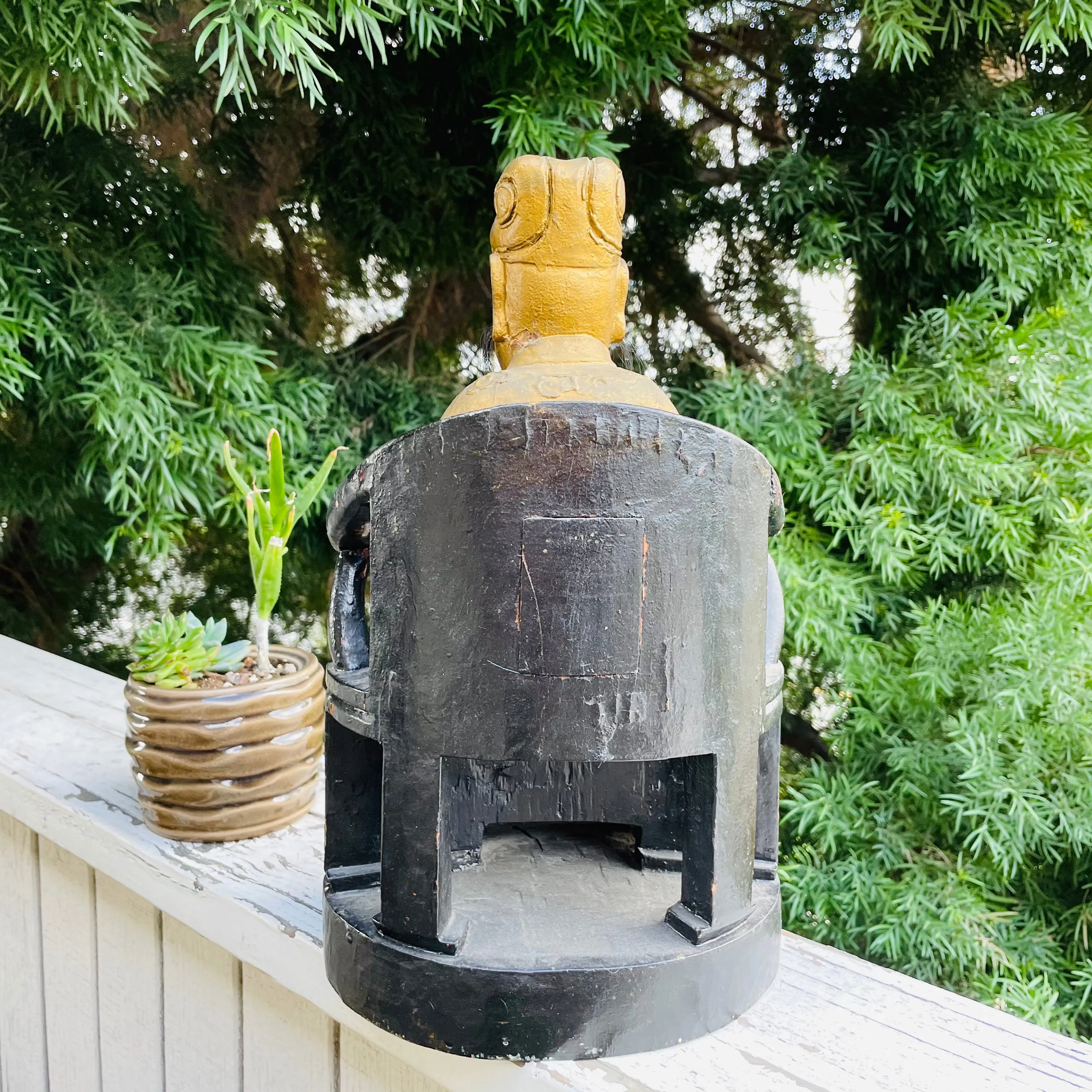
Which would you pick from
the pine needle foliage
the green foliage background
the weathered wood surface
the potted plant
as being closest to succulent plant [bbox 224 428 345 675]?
the potted plant

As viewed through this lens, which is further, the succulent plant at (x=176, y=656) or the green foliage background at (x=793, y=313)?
the green foliage background at (x=793, y=313)

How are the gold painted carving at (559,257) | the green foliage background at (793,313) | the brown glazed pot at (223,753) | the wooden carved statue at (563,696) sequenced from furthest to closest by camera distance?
the green foliage background at (793,313), the brown glazed pot at (223,753), the gold painted carving at (559,257), the wooden carved statue at (563,696)

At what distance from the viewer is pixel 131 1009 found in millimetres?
972

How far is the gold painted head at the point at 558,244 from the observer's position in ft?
2.40

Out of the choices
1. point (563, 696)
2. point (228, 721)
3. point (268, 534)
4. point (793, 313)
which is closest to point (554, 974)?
point (563, 696)

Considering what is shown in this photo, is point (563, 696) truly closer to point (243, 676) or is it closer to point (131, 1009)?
Answer: point (243, 676)

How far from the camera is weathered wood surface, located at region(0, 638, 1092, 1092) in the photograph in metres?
0.61

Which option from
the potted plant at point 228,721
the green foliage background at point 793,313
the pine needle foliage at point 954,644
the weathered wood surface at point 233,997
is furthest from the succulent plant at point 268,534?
the pine needle foliage at point 954,644

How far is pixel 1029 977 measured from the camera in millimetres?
1552

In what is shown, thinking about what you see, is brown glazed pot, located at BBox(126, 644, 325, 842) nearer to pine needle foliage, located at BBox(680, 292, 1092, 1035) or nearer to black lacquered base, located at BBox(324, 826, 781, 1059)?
black lacquered base, located at BBox(324, 826, 781, 1059)

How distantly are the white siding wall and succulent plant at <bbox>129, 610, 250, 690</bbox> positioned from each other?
25cm

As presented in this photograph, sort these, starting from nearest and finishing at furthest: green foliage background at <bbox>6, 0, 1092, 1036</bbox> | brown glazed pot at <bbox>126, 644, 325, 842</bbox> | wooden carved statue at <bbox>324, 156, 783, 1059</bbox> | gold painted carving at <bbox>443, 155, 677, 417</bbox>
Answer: wooden carved statue at <bbox>324, 156, 783, 1059</bbox> → gold painted carving at <bbox>443, 155, 677, 417</bbox> → brown glazed pot at <bbox>126, 644, 325, 842</bbox> → green foliage background at <bbox>6, 0, 1092, 1036</bbox>

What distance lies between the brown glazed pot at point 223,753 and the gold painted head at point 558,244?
0.44m

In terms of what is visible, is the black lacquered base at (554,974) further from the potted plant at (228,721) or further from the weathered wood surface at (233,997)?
the potted plant at (228,721)
